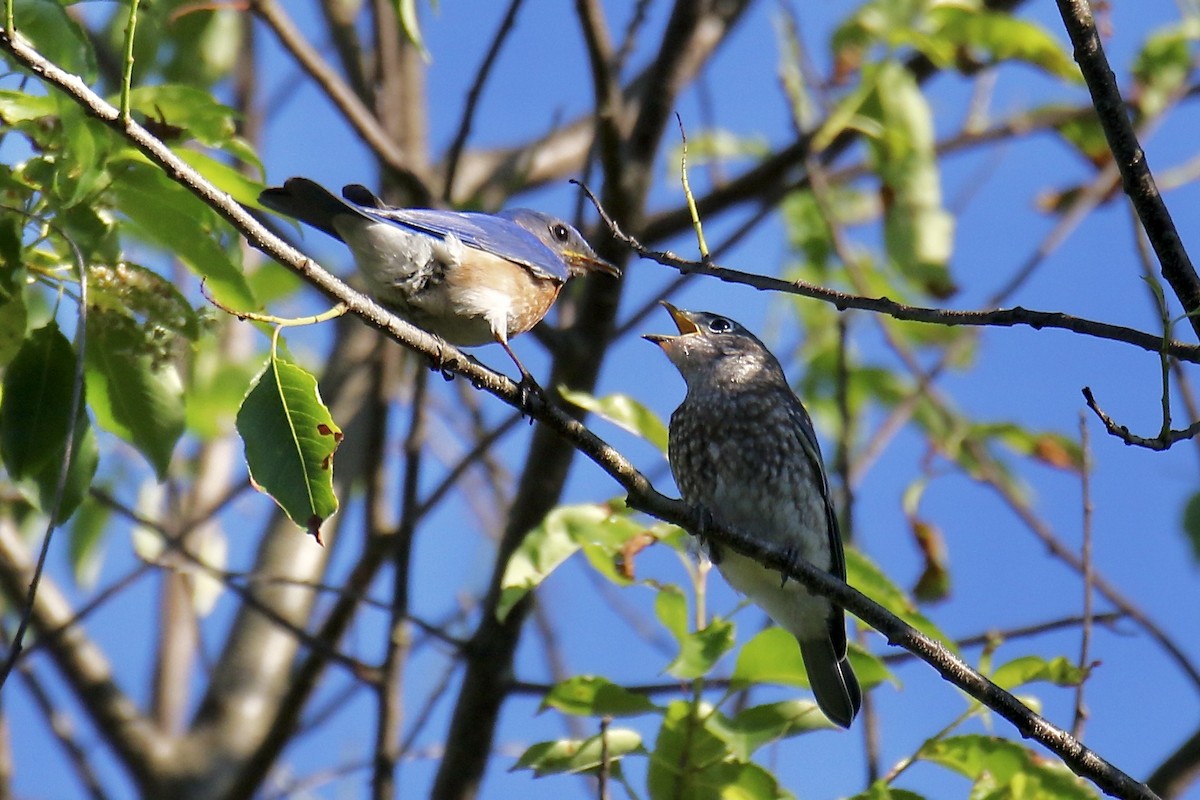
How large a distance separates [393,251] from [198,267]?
36.7 inches

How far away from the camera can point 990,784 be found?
3.38 m

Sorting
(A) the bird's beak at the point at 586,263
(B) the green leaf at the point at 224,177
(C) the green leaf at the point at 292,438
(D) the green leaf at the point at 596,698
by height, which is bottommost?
(D) the green leaf at the point at 596,698

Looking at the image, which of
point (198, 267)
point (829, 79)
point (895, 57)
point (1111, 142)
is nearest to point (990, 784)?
point (1111, 142)

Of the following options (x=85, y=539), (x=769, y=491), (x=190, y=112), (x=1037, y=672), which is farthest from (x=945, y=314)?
(x=85, y=539)

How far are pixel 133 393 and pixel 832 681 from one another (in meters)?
2.38

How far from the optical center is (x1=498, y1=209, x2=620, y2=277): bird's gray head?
4.93m

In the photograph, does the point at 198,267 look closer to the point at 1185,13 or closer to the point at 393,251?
the point at 393,251

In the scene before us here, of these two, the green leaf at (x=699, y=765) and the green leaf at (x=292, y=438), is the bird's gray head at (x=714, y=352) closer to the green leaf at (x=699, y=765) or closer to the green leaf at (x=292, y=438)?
the green leaf at (x=699, y=765)

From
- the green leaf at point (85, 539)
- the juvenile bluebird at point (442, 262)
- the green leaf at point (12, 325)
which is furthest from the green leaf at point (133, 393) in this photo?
the green leaf at point (85, 539)

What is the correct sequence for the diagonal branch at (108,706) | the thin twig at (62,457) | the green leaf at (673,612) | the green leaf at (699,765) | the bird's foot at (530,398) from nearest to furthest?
the thin twig at (62,457) < the bird's foot at (530,398) < the green leaf at (699,765) < the green leaf at (673,612) < the diagonal branch at (108,706)

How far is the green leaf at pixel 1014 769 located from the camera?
334 cm

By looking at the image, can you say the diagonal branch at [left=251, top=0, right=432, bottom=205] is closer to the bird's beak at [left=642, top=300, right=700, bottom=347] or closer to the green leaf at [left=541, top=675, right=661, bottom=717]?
the bird's beak at [left=642, top=300, right=700, bottom=347]

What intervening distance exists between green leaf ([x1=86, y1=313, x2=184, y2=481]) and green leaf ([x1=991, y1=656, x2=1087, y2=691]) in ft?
6.74

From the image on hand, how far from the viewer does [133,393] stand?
3.20 meters
